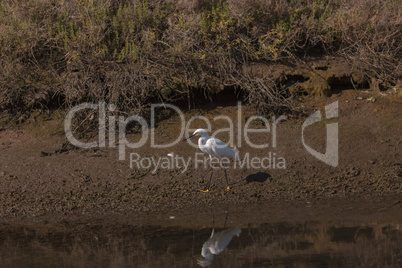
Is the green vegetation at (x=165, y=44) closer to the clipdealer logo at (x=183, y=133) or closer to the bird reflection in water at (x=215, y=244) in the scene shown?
the clipdealer logo at (x=183, y=133)

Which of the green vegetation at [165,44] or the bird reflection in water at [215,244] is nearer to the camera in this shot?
the bird reflection in water at [215,244]

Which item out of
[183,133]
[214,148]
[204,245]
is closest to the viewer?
[204,245]

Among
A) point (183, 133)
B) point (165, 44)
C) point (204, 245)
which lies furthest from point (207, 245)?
point (165, 44)

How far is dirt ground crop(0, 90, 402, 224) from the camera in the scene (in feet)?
22.0

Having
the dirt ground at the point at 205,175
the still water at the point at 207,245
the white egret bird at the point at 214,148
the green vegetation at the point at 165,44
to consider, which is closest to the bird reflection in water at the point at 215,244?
the still water at the point at 207,245

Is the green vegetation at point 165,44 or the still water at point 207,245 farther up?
the green vegetation at point 165,44

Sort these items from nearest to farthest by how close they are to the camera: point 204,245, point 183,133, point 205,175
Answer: point 204,245
point 205,175
point 183,133

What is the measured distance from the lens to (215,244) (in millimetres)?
5574

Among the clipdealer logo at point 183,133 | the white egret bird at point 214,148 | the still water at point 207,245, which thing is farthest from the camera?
the clipdealer logo at point 183,133

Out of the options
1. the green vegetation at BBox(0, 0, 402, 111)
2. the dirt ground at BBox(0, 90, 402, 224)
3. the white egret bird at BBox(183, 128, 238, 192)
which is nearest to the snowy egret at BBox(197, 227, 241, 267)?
the dirt ground at BBox(0, 90, 402, 224)

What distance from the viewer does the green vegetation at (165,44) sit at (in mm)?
8398

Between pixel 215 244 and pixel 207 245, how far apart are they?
0.10 meters

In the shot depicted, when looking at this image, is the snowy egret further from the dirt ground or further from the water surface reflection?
the dirt ground

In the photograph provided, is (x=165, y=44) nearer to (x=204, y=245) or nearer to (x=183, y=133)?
(x=183, y=133)
